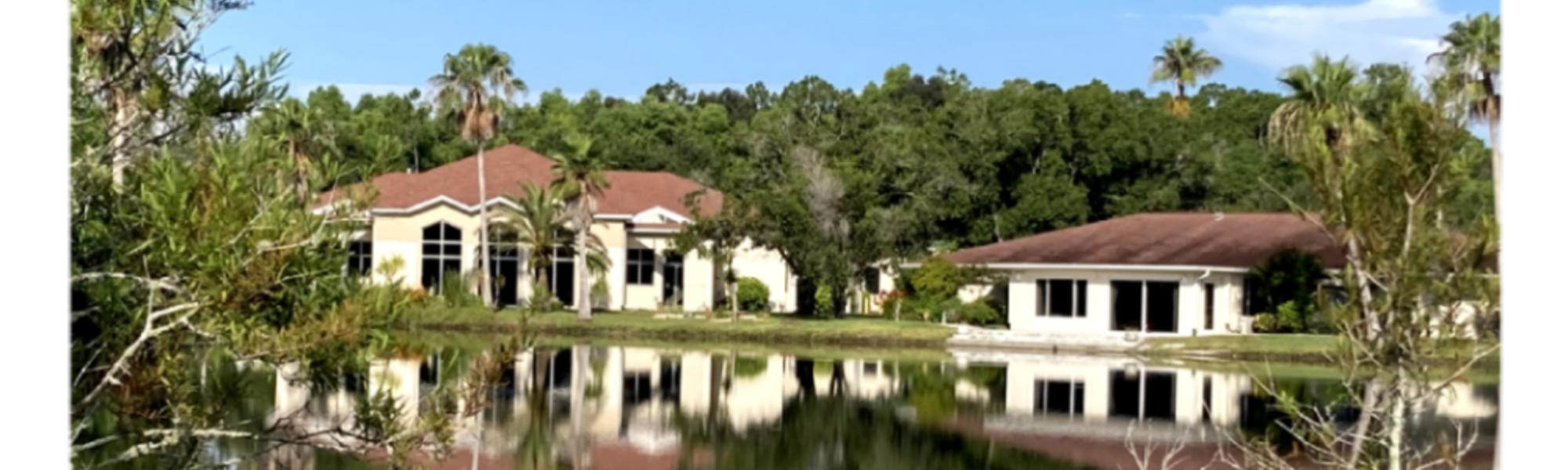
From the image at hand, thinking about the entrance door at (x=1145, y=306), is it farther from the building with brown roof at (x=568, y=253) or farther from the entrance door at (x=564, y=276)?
the entrance door at (x=564, y=276)

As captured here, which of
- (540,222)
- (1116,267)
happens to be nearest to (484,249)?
Answer: (540,222)

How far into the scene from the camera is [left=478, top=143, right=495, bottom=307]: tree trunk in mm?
31828

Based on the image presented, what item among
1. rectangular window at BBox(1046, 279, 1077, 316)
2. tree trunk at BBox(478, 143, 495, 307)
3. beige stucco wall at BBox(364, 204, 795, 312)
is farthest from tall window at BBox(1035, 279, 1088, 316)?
tree trunk at BBox(478, 143, 495, 307)

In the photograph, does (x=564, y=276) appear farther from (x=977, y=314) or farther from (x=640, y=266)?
(x=977, y=314)

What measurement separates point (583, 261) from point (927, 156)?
707 centimetres

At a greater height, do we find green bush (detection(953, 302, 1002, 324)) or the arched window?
the arched window

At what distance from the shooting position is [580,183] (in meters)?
30.8

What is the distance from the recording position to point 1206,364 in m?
25.5

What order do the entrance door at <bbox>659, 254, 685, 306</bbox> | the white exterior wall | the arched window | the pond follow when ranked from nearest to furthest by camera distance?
1. the pond
2. the white exterior wall
3. the arched window
4. the entrance door at <bbox>659, 254, 685, 306</bbox>

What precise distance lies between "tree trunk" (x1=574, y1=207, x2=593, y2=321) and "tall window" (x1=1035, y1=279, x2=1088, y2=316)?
7521 mm

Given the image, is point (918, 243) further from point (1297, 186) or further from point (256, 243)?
point (256, 243)

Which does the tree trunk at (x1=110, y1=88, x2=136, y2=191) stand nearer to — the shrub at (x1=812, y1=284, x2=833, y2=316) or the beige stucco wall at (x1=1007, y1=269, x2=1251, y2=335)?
the beige stucco wall at (x1=1007, y1=269, x2=1251, y2=335)
